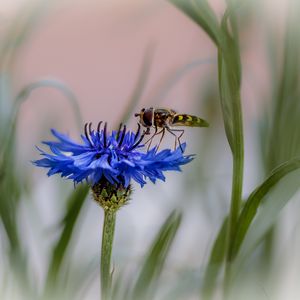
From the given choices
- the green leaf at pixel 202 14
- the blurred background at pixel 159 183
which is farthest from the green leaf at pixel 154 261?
the green leaf at pixel 202 14

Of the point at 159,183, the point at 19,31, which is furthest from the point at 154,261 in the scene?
the point at 159,183

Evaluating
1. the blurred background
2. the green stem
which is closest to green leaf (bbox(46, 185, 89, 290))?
the blurred background

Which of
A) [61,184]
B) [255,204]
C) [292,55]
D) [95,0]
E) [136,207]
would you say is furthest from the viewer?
[136,207]

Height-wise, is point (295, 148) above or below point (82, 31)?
below

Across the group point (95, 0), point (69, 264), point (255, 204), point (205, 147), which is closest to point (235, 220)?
point (255, 204)

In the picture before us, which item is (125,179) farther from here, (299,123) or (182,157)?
(299,123)

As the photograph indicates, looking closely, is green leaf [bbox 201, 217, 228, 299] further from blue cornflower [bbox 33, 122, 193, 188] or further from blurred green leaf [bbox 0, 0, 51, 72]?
blurred green leaf [bbox 0, 0, 51, 72]

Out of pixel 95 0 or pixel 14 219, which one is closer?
pixel 14 219
